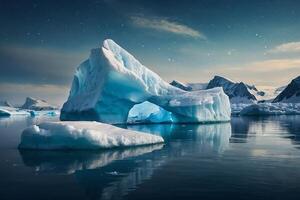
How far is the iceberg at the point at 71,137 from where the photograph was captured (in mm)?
16812

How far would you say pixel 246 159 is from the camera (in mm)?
14922

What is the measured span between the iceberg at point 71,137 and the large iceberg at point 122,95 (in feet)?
67.6

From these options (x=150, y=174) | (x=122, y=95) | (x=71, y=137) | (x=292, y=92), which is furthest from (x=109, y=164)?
(x=292, y=92)

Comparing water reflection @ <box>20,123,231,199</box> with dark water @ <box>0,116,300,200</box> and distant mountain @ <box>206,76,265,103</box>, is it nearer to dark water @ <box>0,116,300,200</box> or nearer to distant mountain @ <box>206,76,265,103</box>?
dark water @ <box>0,116,300,200</box>

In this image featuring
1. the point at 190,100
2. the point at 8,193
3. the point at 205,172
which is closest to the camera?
the point at 8,193

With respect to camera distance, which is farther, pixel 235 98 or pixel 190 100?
pixel 235 98

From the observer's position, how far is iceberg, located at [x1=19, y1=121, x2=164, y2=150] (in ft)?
55.2

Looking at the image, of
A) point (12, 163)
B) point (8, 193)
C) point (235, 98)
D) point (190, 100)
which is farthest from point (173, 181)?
point (235, 98)

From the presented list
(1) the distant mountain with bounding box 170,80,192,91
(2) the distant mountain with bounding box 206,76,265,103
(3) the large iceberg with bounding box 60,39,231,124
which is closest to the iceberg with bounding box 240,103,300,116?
(3) the large iceberg with bounding box 60,39,231,124

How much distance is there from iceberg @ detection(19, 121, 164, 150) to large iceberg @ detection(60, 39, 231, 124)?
20.6 m

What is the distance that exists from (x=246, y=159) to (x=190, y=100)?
85.7 feet

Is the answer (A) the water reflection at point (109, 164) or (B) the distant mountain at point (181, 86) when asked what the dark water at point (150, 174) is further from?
(B) the distant mountain at point (181, 86)

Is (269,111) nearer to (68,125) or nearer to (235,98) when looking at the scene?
(68,125)

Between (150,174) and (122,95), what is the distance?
27760mm
